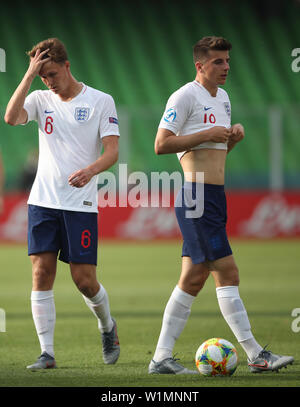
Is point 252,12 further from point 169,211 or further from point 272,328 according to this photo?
point 272,328

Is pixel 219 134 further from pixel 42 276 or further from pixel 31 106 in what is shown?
pixel 42 276

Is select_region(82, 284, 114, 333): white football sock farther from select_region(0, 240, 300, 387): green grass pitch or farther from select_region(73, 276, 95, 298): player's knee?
select_region(0, 240, 300, 387): green grass pitch

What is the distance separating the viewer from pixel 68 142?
19.8 feet

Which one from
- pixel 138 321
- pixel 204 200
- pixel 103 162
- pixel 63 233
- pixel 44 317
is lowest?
pixel 138 321

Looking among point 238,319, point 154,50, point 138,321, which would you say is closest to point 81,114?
point 238,319

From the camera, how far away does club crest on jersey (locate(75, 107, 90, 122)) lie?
6.05 meters

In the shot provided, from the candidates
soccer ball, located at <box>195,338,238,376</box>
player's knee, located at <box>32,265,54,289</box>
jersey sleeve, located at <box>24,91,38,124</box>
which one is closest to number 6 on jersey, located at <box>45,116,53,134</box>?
jersey sleeve, located at <box>24,91,38,124</box>

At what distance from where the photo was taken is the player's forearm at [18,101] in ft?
19.0

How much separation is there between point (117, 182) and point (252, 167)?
4949 millimetres

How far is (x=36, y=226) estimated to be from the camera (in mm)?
5969

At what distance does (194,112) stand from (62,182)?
108 cm

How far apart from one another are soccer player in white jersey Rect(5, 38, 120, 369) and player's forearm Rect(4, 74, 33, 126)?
3 centimetres

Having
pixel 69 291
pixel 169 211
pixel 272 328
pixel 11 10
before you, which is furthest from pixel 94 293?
pixel 11 10

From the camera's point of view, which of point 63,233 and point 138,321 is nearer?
point 63,233
